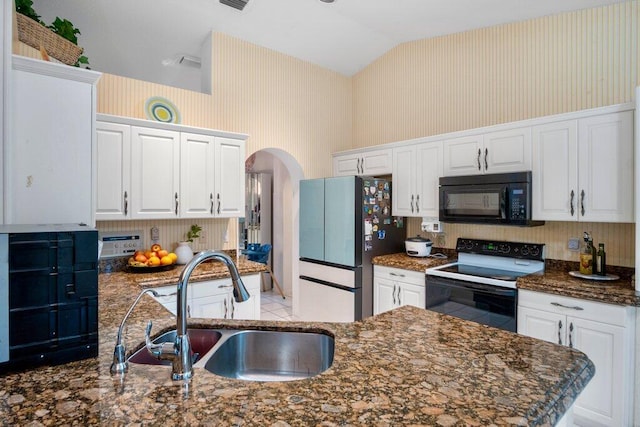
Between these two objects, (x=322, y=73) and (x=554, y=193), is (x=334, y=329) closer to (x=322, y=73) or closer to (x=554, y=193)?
(x=554, y=193)

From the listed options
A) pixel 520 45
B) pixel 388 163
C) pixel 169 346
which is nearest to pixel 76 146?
pixel 169 346

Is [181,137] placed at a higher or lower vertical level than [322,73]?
lower

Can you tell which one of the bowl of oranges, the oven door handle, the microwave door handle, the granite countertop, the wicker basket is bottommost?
the oven door handle

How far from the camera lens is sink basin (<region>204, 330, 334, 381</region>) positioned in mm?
1415

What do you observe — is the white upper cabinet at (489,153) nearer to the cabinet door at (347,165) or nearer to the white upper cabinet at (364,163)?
the white upper cabinet at (364,163)

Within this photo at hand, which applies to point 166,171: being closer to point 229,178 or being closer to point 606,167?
point 229,178

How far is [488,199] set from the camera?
302 centimetres

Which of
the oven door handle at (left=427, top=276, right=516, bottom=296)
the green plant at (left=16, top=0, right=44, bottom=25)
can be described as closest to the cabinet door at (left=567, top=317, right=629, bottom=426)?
the oven door handle at (left=427, top=276, right=516, bottom=296)

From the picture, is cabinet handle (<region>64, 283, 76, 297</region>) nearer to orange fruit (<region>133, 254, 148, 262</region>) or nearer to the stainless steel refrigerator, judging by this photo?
orange fruit (<region>133, 254, 148, 262</region>)

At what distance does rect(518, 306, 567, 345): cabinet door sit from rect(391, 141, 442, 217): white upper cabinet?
1240 millimetres

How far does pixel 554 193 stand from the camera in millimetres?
2727

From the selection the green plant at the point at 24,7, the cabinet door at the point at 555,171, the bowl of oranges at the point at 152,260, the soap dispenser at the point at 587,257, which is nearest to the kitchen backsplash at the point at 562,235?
the soap dispenser at the point at 587,257

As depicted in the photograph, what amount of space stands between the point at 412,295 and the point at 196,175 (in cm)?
226

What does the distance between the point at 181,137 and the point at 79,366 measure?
2.32 meters
